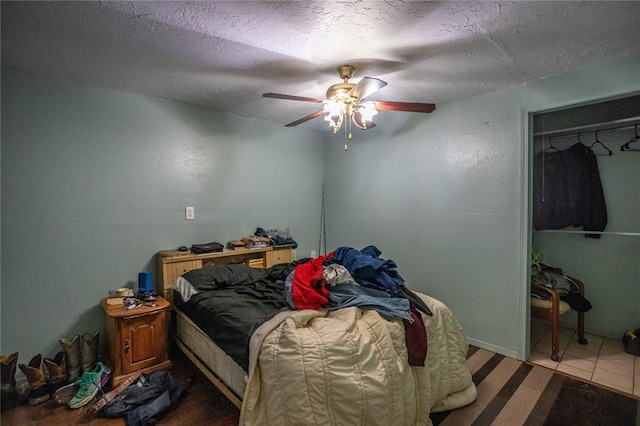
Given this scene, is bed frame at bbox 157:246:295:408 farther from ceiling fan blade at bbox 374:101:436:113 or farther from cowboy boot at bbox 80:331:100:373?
ceiling fan blade at bbox 374:101:436:113

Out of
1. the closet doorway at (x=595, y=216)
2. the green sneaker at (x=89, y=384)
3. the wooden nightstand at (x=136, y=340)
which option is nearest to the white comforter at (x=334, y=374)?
the wooden nightstand at (x=136, y=340)

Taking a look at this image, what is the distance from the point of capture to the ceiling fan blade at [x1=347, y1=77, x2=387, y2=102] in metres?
1.74

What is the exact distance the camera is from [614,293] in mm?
2805

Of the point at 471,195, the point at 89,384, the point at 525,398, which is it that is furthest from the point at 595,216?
the point at 89,384

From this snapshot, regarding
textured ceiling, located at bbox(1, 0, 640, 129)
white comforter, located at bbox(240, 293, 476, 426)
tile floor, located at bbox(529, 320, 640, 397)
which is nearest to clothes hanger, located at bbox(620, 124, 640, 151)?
textured ceiling, located at bbox(1, 0, 640, 129)

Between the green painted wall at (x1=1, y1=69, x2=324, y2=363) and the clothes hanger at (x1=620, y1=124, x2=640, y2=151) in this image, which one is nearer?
the green painted wall at (x1=1, y1=69, x2=324, y2=363)

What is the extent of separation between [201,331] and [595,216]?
11.8ft

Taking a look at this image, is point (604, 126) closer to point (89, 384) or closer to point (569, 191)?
point (569, 191)

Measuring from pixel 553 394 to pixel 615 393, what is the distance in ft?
1.44

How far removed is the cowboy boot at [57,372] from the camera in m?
2.06

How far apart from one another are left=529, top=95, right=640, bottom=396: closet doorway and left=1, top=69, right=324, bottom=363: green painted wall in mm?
3114

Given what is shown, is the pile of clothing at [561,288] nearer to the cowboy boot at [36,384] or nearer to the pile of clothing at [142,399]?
the pile of clothing at [142,399]

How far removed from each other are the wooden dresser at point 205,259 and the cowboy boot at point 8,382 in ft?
3.27

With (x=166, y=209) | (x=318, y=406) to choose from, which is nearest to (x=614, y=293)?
(x=318, y=406)
